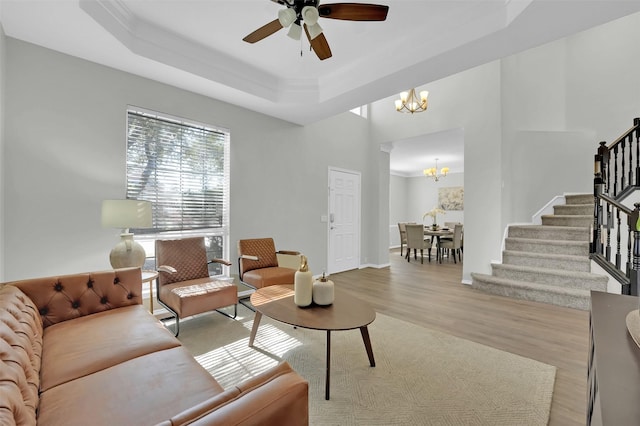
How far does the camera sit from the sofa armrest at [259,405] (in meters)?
0.65

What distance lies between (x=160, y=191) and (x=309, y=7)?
8.50ft

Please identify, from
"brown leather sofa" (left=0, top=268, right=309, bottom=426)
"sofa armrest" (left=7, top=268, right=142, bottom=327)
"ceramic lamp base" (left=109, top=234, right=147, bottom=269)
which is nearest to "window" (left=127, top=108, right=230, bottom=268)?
"ceramic lamp base" (left=109, top=234, right=147, bottom=269)

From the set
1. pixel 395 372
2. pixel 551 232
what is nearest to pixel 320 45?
pixel 395 372

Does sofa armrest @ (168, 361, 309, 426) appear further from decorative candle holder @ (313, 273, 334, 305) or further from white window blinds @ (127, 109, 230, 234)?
white window blinds @ (127, 109, 230, 234)

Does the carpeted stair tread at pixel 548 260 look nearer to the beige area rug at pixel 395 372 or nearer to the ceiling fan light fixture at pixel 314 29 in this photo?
the beige area rug at pixel 395 372

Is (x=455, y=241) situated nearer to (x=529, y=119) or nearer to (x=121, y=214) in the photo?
(x=529, y=119)

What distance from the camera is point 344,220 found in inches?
231

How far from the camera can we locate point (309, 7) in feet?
6.17

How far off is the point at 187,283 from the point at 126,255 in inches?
25.7

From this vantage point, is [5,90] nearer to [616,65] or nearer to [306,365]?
[306,365]

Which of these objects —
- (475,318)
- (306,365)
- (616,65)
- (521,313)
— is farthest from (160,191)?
(616,65)

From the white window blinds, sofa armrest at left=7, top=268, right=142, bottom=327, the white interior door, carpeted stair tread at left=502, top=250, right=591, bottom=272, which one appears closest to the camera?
sofa armrest at left=7, top=268, right=142, bottom=327

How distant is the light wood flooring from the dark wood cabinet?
103 centimetres

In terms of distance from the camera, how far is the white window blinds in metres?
3.19
